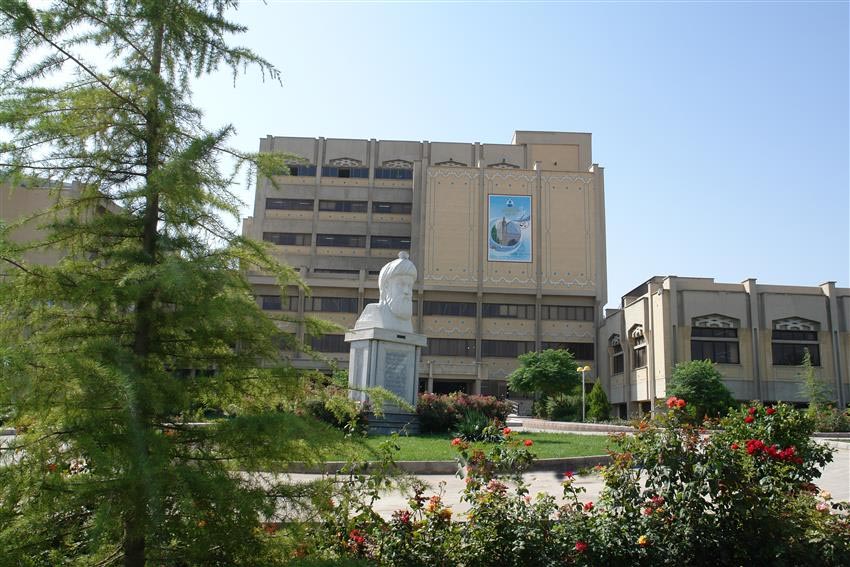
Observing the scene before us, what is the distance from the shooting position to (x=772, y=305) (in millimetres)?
43219

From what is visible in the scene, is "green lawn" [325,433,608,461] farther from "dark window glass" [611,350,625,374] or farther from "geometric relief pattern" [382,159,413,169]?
"geometric relief pattern" [382,159,413,169]

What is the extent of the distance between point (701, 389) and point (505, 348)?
21.3 metres

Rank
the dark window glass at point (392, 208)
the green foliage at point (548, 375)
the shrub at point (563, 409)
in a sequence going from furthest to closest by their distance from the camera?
1. the dark window glass at point (392, 208)
2. the green foliage at point (548, 375)
3. the shrub at point (563, 409)

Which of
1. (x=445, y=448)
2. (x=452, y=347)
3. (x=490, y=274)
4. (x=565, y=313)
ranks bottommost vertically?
(x=445, y=448)

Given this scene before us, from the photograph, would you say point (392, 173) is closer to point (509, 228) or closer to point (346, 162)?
point (346, 162)

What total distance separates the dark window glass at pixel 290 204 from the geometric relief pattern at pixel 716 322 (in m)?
Answer: 35.1

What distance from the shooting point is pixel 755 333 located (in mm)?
42906

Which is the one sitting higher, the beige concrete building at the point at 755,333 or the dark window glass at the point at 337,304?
the dark window glass at the point at 337,304

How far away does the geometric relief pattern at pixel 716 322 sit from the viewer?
43.3 m

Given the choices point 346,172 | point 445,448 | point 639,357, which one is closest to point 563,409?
point 639,357

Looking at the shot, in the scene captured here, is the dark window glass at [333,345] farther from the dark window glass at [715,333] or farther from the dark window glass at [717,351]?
the dark window glass at [715,333]

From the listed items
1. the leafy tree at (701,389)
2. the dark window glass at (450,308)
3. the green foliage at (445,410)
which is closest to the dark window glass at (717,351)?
the leafy tree at (701,389)

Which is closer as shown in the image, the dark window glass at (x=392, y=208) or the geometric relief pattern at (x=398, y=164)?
the dark window glass at (x=392, y=208)

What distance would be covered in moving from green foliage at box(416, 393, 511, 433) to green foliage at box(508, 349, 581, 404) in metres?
19.5
